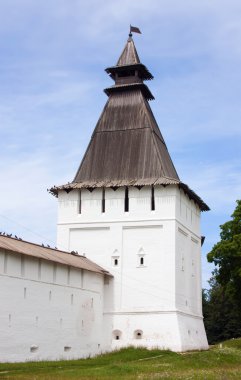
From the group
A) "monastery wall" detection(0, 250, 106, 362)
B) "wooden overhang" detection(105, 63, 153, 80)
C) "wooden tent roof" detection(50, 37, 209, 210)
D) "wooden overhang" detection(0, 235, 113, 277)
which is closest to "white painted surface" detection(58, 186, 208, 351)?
"wooden tent roof" detection(50, 37, 209, 210)

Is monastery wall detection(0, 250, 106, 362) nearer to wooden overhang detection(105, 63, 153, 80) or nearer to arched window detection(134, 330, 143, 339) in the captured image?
arched window detection(134, 330, 143, 339)

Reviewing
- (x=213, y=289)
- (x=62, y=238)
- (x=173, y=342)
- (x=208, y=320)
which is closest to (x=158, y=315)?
(x=173, y=342)

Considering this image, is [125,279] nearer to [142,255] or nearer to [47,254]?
[142,255]

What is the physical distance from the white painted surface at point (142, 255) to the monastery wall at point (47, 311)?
1608mm

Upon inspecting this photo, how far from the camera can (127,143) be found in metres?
35.8

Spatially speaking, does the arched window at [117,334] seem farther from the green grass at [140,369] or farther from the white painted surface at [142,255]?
the green grass at [140,369]

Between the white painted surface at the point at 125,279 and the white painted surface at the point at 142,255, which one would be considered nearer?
the white painted surface at the point at 125,279

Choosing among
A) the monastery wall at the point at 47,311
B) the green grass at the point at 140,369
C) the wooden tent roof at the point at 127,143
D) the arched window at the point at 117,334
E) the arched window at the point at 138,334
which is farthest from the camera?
the wooden tent roof at the point at 127,143

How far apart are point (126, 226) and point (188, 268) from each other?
4.25 m

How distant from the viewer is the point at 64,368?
22.0 m

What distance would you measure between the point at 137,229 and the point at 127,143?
Answer: 192 inches

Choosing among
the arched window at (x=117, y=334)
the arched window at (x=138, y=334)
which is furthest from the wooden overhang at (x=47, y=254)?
the arched window at (x=138, y=334)

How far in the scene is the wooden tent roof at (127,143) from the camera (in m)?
34.4

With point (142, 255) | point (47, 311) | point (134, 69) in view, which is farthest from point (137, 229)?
point (134, 69)
